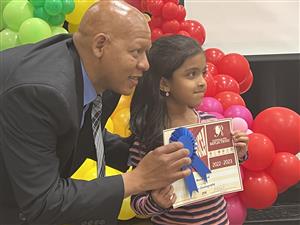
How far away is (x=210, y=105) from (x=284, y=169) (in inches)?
17.4

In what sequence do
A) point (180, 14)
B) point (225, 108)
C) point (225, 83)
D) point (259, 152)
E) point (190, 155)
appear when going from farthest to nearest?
point (180, 14) → point (225, 83) → point (225, 108) → point (259, 152) → point (190, 155)

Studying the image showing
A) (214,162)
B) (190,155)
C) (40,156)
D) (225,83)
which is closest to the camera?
(40,156)

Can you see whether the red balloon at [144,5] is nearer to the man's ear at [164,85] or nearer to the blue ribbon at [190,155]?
the man's ear at [164,85]

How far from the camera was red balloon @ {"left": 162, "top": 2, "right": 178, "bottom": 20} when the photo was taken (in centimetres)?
249

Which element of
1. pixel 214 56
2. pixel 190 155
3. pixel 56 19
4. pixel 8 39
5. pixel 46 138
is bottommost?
pixel 190 155

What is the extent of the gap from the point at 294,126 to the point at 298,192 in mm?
1036

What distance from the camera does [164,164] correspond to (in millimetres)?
1124

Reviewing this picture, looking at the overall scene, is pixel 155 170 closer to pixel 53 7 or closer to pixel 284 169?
pixel 284 169

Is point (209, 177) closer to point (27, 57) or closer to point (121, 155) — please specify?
point (121, 155)

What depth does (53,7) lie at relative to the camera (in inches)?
91.1

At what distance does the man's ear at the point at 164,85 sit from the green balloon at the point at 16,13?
3.79 feet

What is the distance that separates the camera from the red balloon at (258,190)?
80.2 inches

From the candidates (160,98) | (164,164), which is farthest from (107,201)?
(160,98)

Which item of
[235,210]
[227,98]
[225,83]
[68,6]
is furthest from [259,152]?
[68,6]
